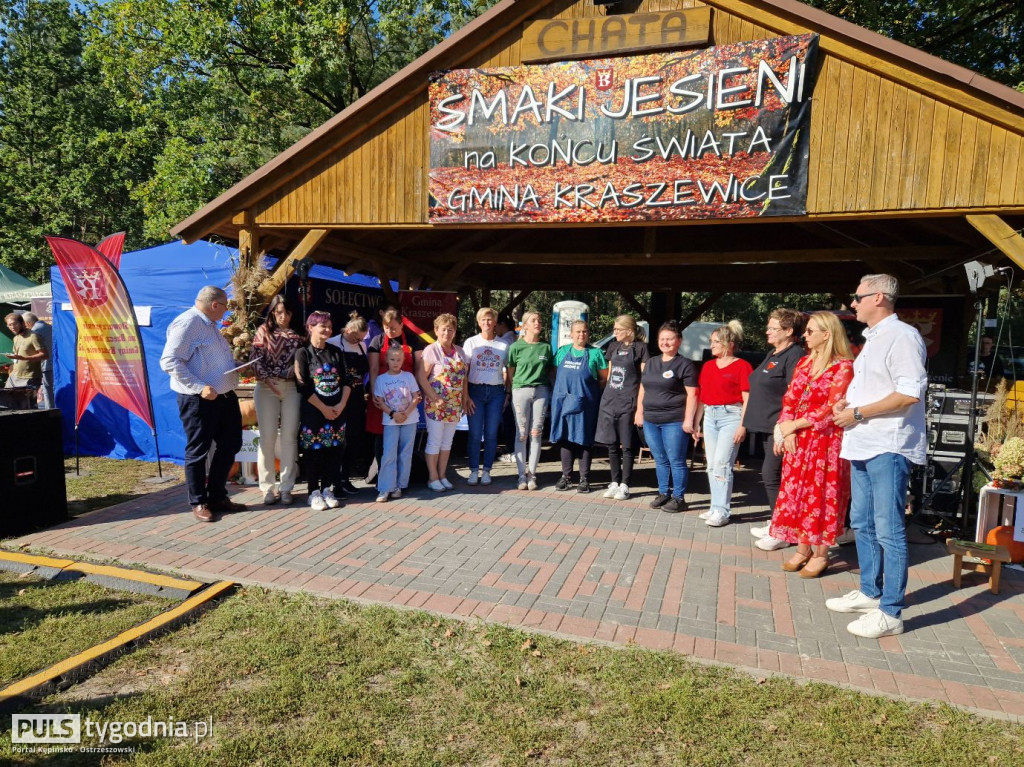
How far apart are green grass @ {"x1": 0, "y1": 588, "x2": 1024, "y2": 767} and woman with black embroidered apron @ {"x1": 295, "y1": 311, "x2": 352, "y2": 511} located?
2.32 meters

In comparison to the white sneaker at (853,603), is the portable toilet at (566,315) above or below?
above

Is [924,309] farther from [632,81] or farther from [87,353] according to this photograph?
[87,353]

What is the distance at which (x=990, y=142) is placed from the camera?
500cm

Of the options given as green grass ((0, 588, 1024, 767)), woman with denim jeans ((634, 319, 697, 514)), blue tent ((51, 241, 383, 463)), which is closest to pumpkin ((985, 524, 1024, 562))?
woman with denim jeans ((634, 319, 697, 514))

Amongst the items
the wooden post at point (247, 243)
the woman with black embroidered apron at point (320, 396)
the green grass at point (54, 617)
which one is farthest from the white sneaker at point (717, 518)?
the wooden post at point (247, 243)

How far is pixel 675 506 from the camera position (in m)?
5.85

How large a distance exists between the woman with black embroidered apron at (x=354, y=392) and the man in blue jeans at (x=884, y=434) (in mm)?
4120

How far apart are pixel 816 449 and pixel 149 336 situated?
7.92 metres

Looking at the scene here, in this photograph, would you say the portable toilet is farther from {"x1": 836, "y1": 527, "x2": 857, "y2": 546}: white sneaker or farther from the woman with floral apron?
{"x1": 836, "y1": 527, "x2": 857, "y2": 546}: white sneaker

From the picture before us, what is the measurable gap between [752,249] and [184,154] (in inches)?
646

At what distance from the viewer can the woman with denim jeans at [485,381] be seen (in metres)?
6.53

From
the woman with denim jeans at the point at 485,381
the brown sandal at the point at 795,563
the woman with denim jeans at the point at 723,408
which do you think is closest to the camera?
the brown sandal at the point at 795,563

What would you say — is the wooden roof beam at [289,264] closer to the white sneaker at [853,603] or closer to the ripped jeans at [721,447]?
the ripped jeans at [721,447]

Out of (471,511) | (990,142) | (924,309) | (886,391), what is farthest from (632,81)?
(924,309)
